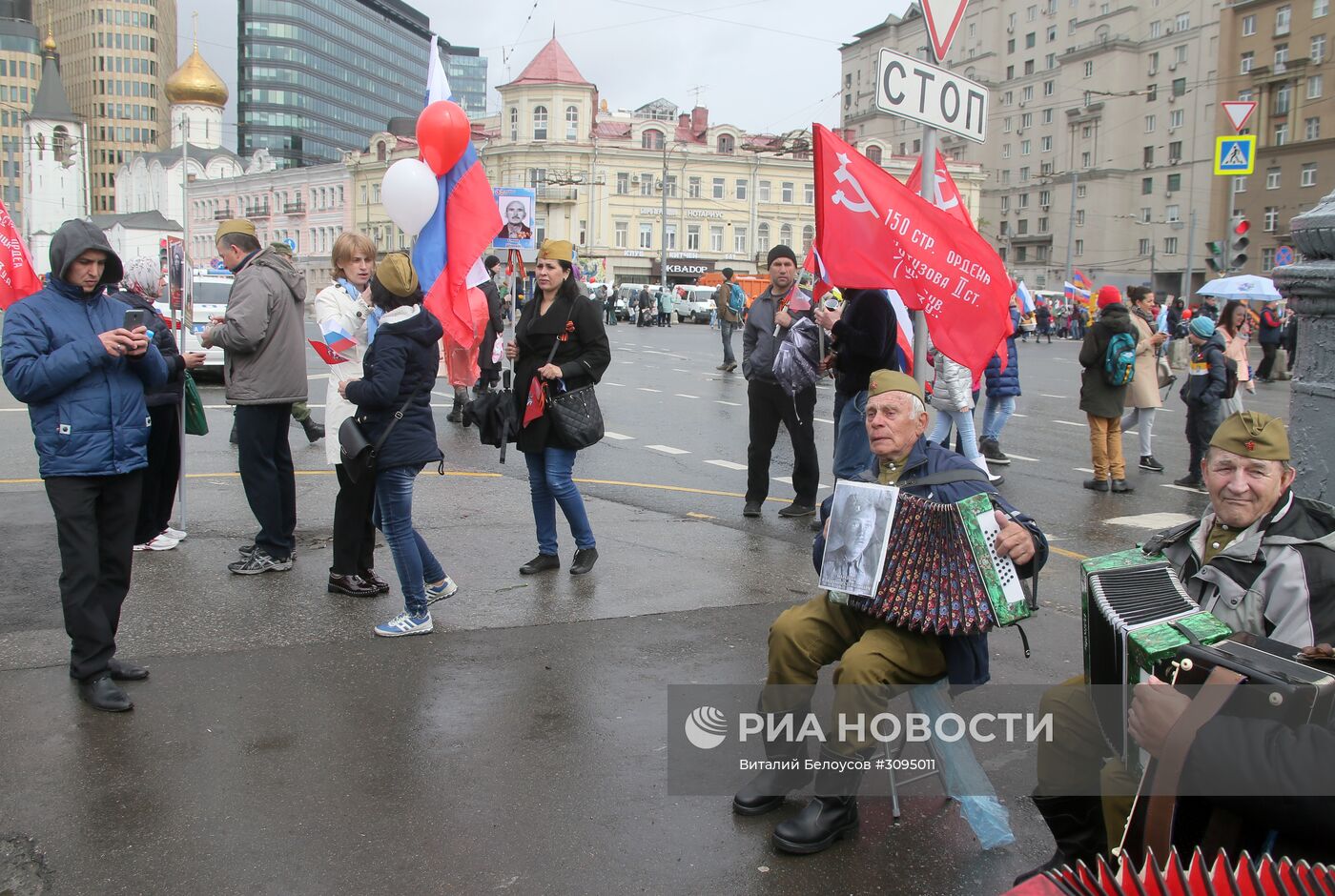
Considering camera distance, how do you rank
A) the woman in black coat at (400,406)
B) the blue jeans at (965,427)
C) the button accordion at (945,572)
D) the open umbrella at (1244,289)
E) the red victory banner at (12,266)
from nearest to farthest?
the button accordion at (945,572) < the woman in black coat at (400,406) < the red victory banner at (12,266) < the blue jeans at (965,427) < the open umbrella at (1244,289)

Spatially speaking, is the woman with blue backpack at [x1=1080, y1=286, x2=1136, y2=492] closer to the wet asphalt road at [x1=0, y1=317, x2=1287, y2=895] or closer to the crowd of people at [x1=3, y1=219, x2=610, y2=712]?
the wet asphalt road at [x1=0, y1=317, x2=1287, y2=895]

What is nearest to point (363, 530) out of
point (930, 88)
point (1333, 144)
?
point (930, 88)

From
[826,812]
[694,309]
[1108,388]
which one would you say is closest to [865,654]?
[826,812]

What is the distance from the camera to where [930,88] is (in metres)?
5.55

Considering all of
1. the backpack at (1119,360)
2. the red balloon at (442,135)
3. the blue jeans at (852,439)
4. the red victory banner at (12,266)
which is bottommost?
the blue jeans at (852,439)

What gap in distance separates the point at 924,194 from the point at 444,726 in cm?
353

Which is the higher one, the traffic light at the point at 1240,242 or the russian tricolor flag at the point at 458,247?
the traffic light at the point at 1240,242

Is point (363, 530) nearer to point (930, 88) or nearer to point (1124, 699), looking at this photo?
point (930, 88)

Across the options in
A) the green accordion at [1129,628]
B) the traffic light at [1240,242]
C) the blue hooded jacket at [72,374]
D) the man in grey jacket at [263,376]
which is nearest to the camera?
the green accordion at [1129,628]

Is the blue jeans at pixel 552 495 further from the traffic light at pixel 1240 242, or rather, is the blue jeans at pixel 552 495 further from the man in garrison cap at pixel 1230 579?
the traffic light at pixel 1240 242

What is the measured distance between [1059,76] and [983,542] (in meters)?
95.7

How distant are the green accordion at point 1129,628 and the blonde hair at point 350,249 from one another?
15.6ft

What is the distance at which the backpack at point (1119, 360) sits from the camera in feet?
33.8

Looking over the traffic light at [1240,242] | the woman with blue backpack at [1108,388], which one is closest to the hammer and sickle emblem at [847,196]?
the woman with blue backpack at [1108,388]
